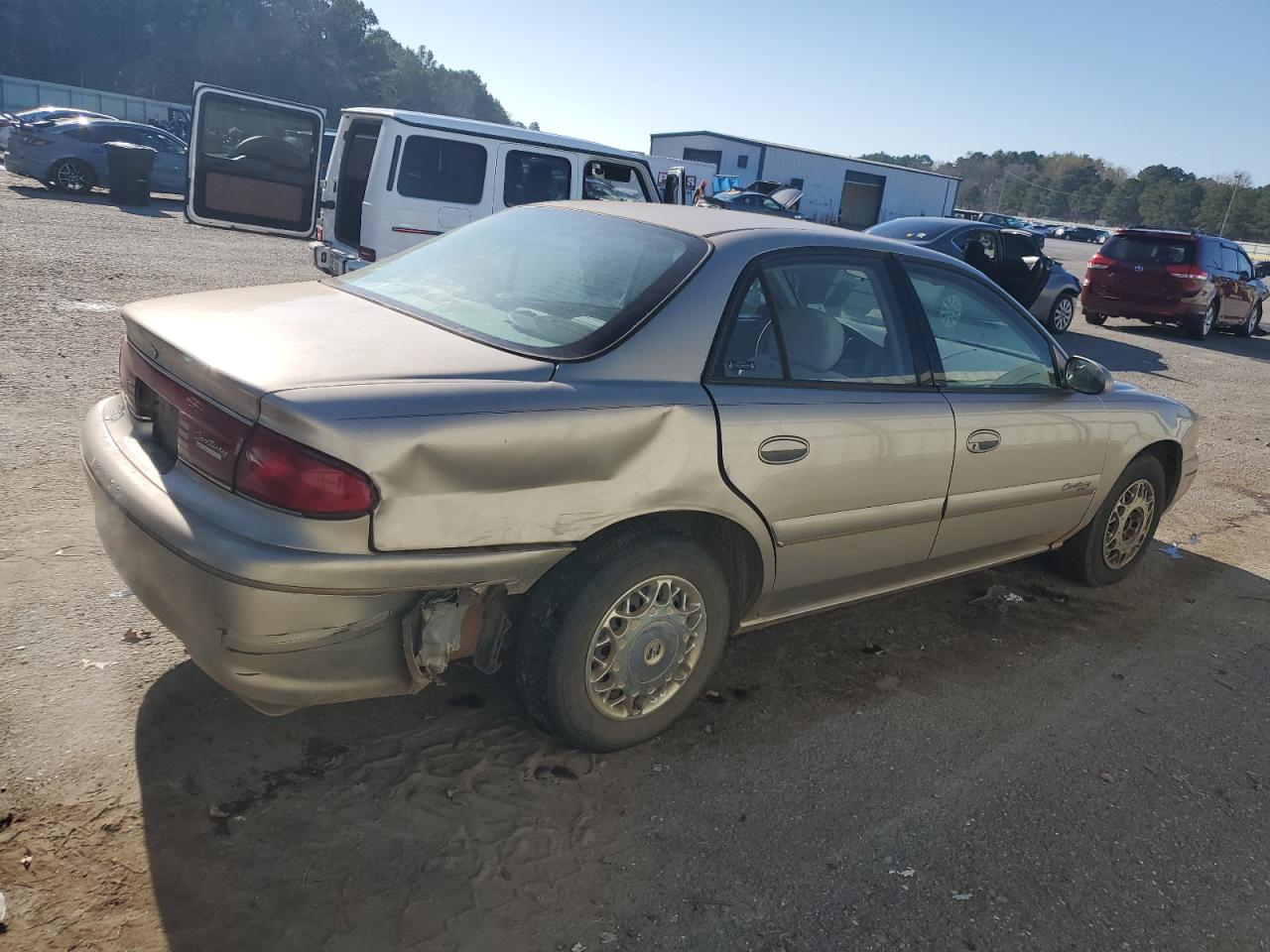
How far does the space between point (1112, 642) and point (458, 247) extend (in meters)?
3.33

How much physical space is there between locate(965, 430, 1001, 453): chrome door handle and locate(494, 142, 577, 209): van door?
643cm

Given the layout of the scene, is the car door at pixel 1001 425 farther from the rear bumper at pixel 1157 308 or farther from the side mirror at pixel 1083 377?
the rear bumper at pixel 1157 308

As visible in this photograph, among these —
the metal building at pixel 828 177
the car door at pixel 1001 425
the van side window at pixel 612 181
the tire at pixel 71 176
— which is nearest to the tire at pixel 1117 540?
the car door at pixel 1001 425

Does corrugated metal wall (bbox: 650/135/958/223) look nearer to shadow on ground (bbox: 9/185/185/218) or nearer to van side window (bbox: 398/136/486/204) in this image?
shadow on ground (bbox: 9/185/185/218)

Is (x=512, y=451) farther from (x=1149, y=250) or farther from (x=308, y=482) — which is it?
(x=1149, y=250)

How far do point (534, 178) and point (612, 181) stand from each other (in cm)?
104

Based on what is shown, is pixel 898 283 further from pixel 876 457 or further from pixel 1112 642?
pixel 1112 642

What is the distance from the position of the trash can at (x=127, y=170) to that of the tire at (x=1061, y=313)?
1702 centimetres

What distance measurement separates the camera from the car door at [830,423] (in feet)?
9.91

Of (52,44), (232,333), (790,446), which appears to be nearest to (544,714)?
(790,446)

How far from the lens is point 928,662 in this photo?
3.90 meters

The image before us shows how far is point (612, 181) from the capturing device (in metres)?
10.0

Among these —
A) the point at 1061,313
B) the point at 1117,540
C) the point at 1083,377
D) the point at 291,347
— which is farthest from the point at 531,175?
the point at 1061,313

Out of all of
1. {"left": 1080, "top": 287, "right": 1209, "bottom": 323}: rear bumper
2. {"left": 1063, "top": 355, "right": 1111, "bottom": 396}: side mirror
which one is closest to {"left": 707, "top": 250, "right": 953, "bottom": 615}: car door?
{"left": 1063, "top": 355, "right": 1111, "bottom": 396}: side mirror
